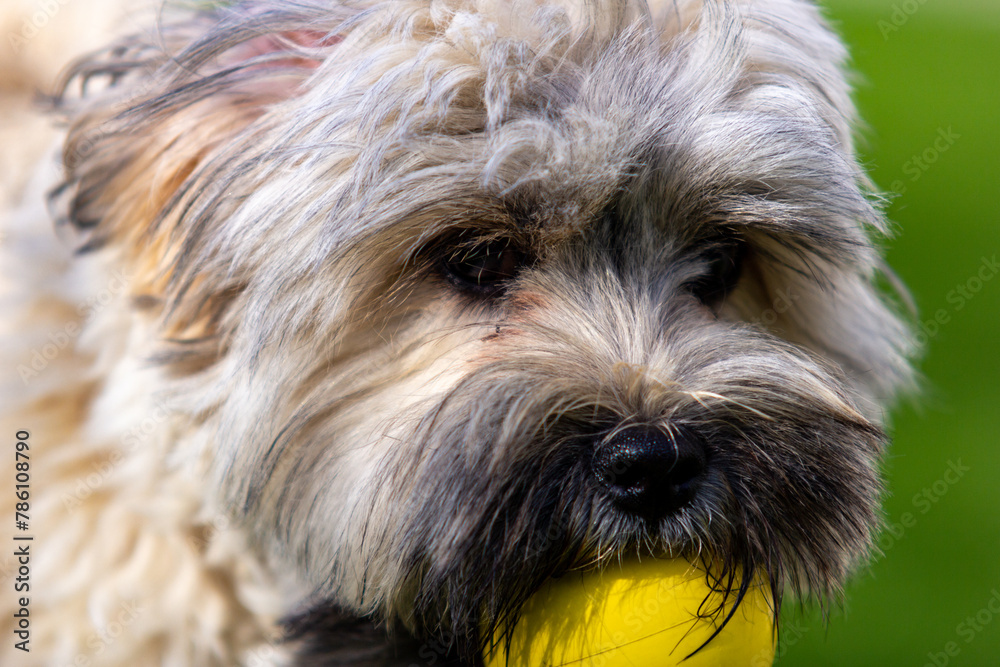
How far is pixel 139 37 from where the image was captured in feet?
7.97

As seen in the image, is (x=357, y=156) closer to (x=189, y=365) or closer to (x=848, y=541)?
(x=189, y=365)

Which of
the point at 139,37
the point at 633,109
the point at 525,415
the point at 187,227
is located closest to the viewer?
the point at 525,415

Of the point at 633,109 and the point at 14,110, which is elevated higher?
the point at 633,109

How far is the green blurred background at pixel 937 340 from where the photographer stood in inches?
164

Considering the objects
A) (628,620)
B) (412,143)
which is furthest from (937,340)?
(412,143)

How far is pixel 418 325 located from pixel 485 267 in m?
0.21

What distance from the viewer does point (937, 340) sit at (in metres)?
6.02

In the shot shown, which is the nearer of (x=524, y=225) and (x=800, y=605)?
(x=524, y=225)

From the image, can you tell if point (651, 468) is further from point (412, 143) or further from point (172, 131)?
point (172, 131)

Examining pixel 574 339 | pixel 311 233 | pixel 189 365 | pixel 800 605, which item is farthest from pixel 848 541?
pixel 189 365

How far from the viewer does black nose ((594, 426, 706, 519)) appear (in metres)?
1.73

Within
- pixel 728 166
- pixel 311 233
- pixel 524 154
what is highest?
pixel 728 166

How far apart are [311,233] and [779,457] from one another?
1.10m

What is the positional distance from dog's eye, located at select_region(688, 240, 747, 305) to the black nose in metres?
0.61
